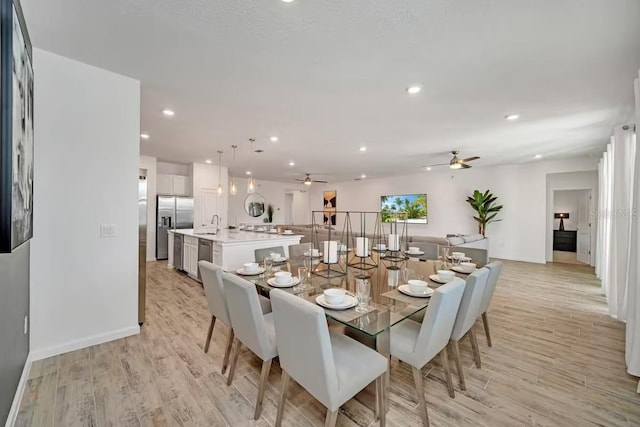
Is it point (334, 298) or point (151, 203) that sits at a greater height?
point (151, 203)

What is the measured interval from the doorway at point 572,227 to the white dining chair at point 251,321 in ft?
28.6

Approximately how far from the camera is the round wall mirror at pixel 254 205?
32.6 ft

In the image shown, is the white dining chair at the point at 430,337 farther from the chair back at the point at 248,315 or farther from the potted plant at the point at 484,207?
the potted plant at the point at 484,207

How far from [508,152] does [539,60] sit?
4.00 metres

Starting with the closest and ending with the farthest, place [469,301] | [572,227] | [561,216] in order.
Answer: [469,301], [572,227], [561,216]

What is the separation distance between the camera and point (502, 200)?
732 cm

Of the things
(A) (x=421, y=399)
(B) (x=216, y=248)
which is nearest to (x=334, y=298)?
(A) (x=421, y=399)

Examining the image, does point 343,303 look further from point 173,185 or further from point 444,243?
point 173,185

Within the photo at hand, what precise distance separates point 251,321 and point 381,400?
92cm

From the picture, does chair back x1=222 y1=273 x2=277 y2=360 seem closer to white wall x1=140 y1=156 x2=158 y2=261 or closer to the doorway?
white wall x1=140 y1=156 x2=158 y2=261

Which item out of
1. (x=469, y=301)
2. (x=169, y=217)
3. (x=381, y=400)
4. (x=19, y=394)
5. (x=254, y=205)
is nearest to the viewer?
(x=381, y=400)

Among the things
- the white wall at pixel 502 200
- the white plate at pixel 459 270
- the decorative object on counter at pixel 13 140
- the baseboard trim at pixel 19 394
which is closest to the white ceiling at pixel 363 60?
the decorative object on counter at pixel 13 140

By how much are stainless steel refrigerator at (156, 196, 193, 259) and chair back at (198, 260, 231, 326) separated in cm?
523

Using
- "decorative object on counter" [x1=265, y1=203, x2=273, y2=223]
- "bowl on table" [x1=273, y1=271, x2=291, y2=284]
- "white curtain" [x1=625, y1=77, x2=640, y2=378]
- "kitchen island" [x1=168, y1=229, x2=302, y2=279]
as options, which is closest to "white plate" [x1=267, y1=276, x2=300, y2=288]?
"bowl on table" [x1=273, y1=271, x2=291, y2=284]
